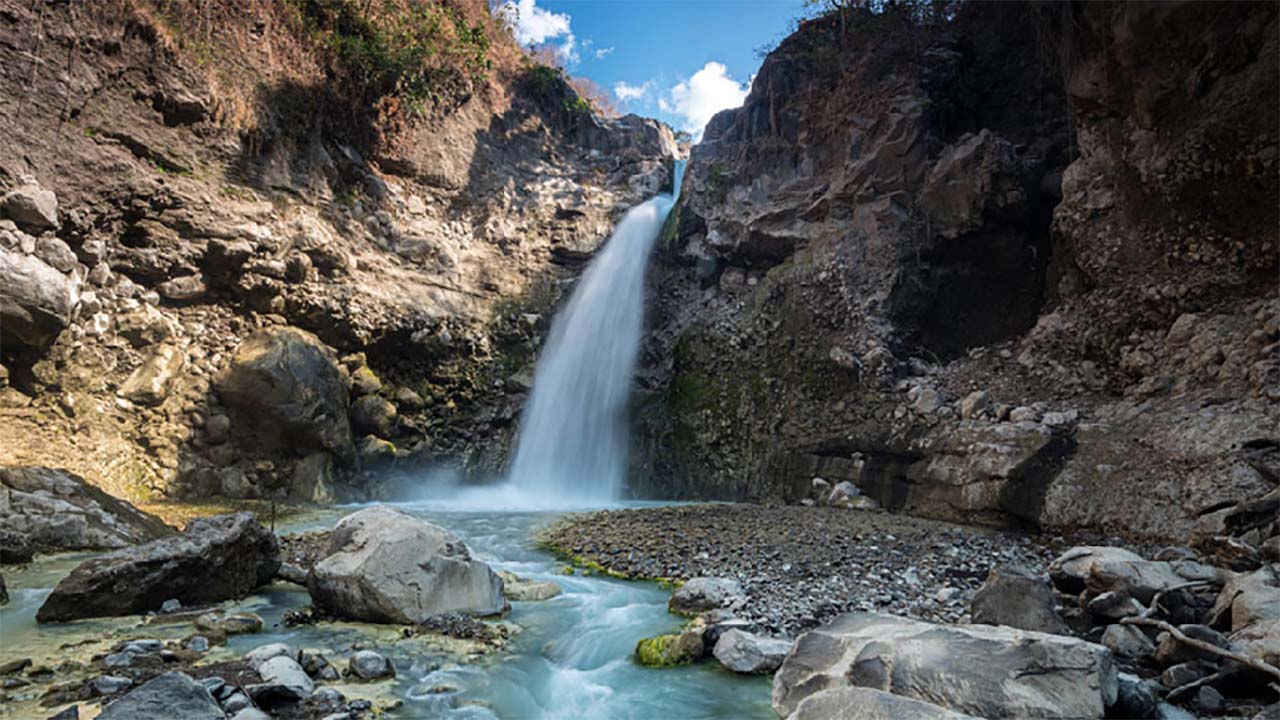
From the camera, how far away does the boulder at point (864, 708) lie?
251 centimetres

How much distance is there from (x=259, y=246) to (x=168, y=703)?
1006 cm

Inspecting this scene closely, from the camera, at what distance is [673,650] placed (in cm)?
402

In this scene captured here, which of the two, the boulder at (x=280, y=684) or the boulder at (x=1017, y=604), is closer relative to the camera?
the boulder at (x=280, y=684)

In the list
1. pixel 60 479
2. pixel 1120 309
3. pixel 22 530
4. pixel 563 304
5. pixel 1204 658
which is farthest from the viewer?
pixel 563 304

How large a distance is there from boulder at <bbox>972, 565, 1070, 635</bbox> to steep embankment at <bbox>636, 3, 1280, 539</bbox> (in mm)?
3104

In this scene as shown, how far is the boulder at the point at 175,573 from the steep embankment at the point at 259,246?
554 centimetres

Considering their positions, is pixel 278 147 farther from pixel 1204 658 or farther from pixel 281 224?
pixel 1204 658

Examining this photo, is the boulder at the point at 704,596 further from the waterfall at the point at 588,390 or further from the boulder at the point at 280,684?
the waterfall at the point at 588,390

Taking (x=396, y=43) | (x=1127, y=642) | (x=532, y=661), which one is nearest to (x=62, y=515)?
(x=532, y=661)

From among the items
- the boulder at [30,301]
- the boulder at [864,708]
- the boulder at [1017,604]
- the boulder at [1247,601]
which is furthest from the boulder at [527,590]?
the boulder at [30,301]

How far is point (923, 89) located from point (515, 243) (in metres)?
9.63

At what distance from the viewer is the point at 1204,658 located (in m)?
3.45

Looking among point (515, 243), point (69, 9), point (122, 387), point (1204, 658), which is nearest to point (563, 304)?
point (515, 243)

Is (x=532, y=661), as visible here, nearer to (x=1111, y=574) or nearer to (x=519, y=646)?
(x=519, y=646)
